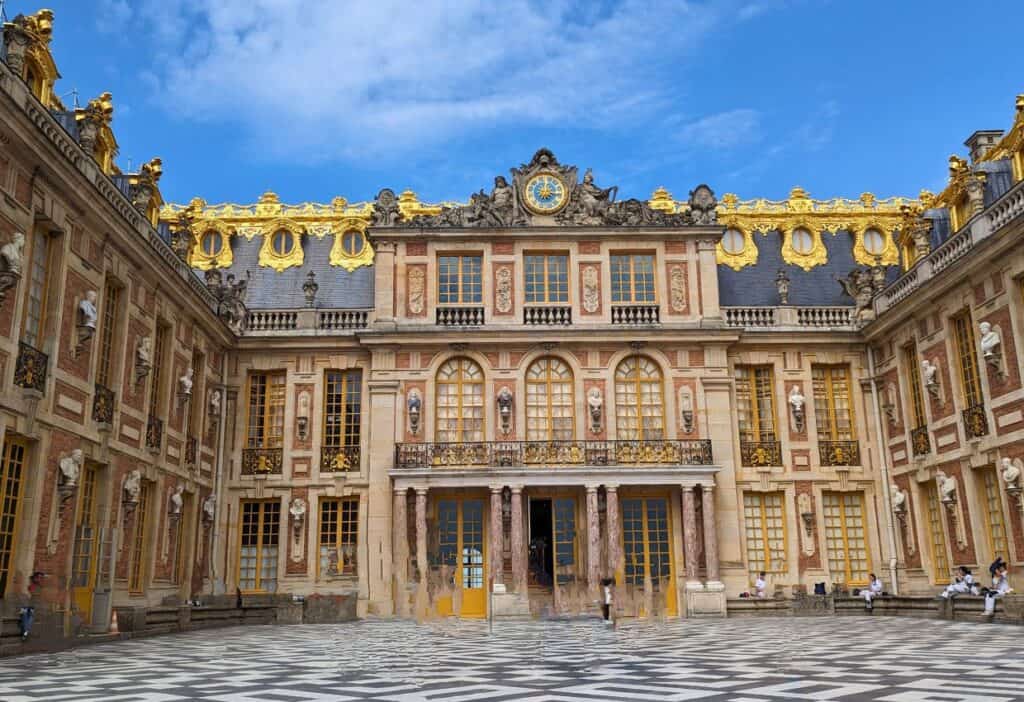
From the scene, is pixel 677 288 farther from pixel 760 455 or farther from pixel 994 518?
pixel 994 518

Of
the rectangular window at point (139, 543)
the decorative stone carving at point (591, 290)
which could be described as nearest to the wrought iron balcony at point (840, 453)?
the decorative stone carving at point (591, 290)

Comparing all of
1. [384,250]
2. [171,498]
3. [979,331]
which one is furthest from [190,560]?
[979,331]

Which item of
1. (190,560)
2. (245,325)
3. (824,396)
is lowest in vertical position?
(190,560)

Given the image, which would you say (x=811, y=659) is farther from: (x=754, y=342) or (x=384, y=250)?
(x=384, y=250)

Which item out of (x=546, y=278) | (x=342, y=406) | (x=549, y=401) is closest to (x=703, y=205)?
(x=546, y=278)

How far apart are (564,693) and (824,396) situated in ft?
64.5

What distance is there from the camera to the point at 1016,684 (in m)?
8.30

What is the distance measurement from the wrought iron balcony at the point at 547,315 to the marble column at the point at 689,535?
Result: 5.45 metres

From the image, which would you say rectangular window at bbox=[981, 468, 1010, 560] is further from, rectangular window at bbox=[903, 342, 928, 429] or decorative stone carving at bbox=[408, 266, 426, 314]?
decorative stone carving at bbox=[408, 266, 426, 314]

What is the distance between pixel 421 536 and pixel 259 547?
473 centimetres

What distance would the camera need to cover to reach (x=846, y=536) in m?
25.0

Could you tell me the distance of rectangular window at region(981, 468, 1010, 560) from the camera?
63.9 feet

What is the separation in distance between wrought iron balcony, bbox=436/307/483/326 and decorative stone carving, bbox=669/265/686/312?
17.1ft

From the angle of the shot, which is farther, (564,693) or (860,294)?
(860,294)
